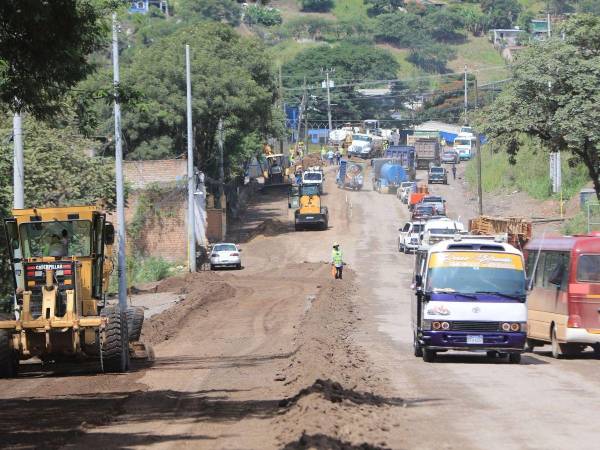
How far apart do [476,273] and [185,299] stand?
2198 centimetres

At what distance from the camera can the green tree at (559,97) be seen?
131 feet

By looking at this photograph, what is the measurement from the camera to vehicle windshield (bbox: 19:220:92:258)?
22.5 m

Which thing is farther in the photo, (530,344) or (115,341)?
(530,344)

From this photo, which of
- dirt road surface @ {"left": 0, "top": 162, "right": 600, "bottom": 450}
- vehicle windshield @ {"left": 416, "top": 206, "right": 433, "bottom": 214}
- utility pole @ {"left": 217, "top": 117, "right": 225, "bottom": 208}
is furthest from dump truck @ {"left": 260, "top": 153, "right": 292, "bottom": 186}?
dirt road surface @ {"left": 0, "top": 162, "right": 600, "bottom": 450}

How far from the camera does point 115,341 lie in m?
21.6

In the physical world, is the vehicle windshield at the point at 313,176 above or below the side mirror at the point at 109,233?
above

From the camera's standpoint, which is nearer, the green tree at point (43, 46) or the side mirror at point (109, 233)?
the green tree at point (43, 46)

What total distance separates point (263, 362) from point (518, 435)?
11.5 meters

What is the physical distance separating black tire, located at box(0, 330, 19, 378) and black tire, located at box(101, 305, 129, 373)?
1662 millimetres

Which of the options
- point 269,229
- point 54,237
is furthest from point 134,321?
→ point 269,229

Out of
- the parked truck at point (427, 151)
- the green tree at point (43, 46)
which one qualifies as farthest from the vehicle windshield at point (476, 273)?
the parked truck at point (427, 151)

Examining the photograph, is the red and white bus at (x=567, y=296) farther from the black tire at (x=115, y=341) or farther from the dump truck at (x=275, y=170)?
the dump truck at (x=275, y=170)

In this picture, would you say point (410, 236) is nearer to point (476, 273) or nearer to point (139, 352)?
point (139, 352)

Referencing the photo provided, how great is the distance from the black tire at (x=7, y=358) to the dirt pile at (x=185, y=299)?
9.52 m
